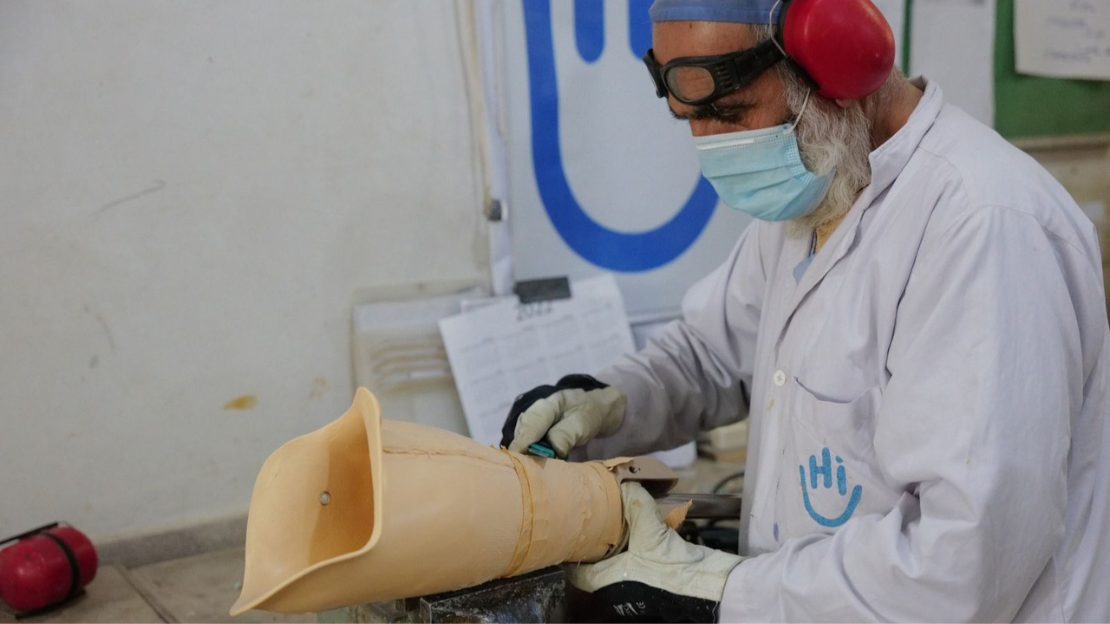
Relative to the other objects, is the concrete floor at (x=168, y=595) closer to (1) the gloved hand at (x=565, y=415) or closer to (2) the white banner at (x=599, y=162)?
(1) the gloved hand at (x=565, y=415)

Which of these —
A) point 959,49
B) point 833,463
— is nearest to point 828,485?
point 833,463

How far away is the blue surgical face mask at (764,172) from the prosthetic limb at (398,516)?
0.43 meters

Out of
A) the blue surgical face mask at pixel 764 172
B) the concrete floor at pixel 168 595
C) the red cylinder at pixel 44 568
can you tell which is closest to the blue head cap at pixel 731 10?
the blue surgical face mask at pixel 764 172

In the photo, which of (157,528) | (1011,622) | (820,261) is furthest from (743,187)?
(157,528)

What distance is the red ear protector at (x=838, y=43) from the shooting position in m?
1.08

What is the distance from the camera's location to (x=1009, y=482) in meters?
0.96

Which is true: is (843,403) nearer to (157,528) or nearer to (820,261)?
(820,261)

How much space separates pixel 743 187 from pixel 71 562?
119cm

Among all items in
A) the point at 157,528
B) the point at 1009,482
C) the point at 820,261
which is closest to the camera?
the point at 1009,482

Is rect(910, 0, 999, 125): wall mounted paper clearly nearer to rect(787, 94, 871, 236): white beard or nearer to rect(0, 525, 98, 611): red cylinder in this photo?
rect(787, 94, 871, 236): white beard

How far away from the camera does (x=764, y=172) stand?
1.20 meters

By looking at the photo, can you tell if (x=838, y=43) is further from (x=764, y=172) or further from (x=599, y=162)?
(x=599, y=162)

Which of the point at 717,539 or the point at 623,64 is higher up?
the point at 623,64

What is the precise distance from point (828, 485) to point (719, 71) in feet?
1.72
